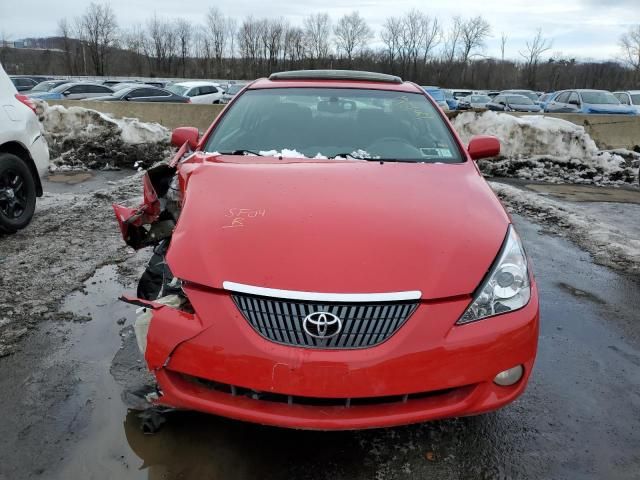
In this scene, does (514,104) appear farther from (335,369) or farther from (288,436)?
(335,369)

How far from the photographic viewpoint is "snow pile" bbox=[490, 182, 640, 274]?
5.09 metres

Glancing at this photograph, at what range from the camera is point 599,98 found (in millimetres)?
18125

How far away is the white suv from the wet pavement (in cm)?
251

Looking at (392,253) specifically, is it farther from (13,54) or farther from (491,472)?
(13,54)

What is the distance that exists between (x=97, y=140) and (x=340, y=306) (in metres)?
9.81

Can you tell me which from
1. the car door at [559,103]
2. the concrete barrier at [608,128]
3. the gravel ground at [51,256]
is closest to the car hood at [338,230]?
the gravel ground at [51,256]

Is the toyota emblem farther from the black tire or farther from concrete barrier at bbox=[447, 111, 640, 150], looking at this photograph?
concrete barrier at bbox=[447, 111, 640, 150]

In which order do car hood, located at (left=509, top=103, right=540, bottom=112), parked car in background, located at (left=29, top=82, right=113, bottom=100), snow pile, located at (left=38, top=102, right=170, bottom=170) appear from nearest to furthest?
1. snow pile, located at (left=38, top=102, right=170, bottom=170)
2. parked car in background, located at (left=29, top=82, right=113, bottom=100)
3. car hood, located at (left=509, top=103, right=540, bottom=112)

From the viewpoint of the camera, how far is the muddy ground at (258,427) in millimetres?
2197

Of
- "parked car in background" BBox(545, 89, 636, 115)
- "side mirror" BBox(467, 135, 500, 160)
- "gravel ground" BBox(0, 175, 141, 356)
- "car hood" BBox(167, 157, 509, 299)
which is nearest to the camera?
"car hood" BBox(167, 157, 509, 299)

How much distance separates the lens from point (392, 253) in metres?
2.17

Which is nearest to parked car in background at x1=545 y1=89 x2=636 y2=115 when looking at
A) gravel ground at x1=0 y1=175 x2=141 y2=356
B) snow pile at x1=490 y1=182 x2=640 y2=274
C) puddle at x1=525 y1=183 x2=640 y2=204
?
puddle at x1=525 y1=183 x2=640 y2=204

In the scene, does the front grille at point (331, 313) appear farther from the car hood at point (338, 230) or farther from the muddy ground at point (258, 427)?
the muddy ground at point (258, 427)

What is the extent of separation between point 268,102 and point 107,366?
A: 83.3 inches
